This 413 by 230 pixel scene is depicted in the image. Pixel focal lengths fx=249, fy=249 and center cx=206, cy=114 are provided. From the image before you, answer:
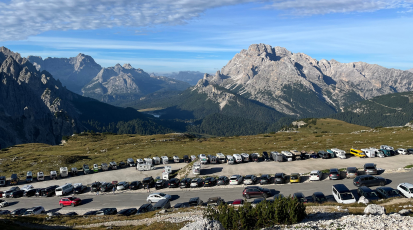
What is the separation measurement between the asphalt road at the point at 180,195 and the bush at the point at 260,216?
22590 millimetres

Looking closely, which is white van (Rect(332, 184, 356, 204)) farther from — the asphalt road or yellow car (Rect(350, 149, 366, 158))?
yellow car (Rect(350, 149, 366, 158))

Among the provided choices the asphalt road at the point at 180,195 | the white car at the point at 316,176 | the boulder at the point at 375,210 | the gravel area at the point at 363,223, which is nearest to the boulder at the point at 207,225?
the gravel area at the point at 363,223

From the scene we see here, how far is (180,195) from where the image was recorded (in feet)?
174

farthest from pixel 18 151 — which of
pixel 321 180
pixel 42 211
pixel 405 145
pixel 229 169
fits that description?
pixel 405 145

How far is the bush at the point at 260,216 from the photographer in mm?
23734

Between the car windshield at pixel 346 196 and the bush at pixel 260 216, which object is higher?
the bush at pixel 260 216

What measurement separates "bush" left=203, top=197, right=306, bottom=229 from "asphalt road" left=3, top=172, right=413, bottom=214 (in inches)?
889

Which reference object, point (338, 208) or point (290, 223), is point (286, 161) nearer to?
point (338, 208)

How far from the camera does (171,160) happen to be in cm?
9238

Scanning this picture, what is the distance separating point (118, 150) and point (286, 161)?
81.0m

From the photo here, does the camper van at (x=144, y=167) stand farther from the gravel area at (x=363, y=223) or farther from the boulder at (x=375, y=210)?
the boulder at (x=375, y=210)

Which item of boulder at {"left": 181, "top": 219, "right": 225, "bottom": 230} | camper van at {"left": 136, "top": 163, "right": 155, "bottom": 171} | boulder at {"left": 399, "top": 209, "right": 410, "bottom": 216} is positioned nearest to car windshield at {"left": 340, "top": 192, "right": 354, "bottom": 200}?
boulder at {"left": 399, "top": 209, "right": 410, "bottom": 216}

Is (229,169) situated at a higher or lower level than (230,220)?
lower

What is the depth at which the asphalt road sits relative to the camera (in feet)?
156
